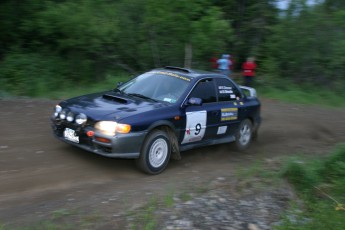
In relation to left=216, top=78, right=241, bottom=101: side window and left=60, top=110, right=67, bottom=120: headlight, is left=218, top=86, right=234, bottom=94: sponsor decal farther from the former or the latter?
left=60, top=110, right=67, bottom=120: headlight

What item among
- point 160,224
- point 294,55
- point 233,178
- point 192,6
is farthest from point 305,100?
point 160,224

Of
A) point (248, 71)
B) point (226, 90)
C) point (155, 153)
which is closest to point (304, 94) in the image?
point (248, 71)

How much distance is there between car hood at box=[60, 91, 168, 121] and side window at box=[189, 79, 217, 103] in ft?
2.79

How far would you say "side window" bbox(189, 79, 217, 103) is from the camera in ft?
25.0

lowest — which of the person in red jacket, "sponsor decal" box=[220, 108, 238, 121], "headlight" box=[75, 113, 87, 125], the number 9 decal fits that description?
the number 9 decal

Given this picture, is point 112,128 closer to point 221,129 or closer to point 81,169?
point 81,169

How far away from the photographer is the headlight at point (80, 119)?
6.50 meters

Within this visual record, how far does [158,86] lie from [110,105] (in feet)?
3.76

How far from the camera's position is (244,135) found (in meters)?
9.00

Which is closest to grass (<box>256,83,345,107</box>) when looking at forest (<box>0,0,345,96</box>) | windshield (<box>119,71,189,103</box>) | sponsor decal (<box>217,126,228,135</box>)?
forest (<box>0,0,345,96</box>)

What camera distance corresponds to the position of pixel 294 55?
60.3 ft

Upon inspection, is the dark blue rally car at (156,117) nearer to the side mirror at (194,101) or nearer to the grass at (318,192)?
the side mirror at (194,101)

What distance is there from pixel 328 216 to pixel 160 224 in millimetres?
2515

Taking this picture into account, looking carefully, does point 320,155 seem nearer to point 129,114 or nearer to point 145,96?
point 145,96
